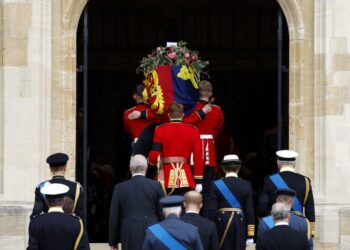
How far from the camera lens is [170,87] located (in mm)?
19734

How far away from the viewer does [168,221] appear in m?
14.8

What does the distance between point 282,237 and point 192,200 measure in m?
0.89

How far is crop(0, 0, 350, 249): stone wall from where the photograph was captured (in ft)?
66.0

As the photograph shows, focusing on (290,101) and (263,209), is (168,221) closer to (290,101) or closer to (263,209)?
(263,209)

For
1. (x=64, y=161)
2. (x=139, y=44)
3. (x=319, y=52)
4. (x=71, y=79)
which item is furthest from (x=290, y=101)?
(x=139, y=44)

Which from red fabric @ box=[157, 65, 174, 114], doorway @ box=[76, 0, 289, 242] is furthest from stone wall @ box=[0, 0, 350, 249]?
doorway @ box=[76, 0, 289, 242]

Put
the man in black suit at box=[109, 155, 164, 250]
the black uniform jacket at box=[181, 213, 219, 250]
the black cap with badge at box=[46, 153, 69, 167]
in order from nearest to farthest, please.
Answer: the black uniform jacket at box=[181, 213, 219, 250] < the man in black suit at box=[109, 155, 164, 250] < the black cap with badge at box=[46, 153, 69, 167]

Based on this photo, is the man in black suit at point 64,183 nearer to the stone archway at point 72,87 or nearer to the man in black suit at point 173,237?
the man in black suit at point 173,237

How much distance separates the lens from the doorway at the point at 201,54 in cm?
2636

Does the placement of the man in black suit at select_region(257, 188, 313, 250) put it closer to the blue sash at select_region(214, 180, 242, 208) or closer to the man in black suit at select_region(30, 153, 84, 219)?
the blue sash at select_region(214, 180, 242, 208)

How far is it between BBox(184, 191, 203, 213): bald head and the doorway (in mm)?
10092

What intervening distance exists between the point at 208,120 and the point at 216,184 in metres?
1.85

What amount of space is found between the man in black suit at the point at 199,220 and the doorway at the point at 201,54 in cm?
973

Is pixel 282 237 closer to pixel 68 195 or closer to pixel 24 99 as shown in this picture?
pixel 68 195
